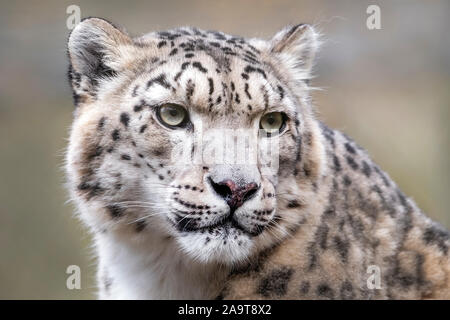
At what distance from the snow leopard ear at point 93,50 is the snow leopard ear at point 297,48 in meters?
1.10

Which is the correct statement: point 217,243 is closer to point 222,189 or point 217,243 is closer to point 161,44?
point 222,189

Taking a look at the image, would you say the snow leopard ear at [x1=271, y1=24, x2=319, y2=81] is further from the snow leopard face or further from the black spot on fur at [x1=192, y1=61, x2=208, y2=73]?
the black spot on fur at [x1=192, y1=61, x2=208, y2=73]

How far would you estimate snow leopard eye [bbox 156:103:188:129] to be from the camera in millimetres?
4527

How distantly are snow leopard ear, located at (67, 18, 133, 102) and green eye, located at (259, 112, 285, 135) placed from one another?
108 centimetres

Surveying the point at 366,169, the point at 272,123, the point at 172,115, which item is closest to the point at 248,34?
the point at 366,169

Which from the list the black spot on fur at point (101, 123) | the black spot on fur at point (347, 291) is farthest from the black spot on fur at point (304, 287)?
the black spot on fur at point (101, 123)

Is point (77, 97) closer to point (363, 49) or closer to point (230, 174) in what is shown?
point (230, 174)

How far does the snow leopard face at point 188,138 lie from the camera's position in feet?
14.2

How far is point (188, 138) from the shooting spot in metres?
4.49

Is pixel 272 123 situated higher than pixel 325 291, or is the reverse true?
pixel 272 123

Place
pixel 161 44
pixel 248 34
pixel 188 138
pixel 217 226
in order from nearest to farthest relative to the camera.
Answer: pixel 217 226 → pixel 188 138 → pixel 161 44 → pixel 248 34

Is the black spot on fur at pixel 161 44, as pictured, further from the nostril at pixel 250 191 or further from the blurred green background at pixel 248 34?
the blurred green background at pixel 248 34

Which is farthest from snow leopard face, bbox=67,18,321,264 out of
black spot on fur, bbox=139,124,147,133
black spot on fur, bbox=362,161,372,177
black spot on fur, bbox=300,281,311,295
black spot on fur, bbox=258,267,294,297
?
black spot on fur, bbox=362,161,372,177

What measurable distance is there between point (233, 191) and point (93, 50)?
1632 millimetres
